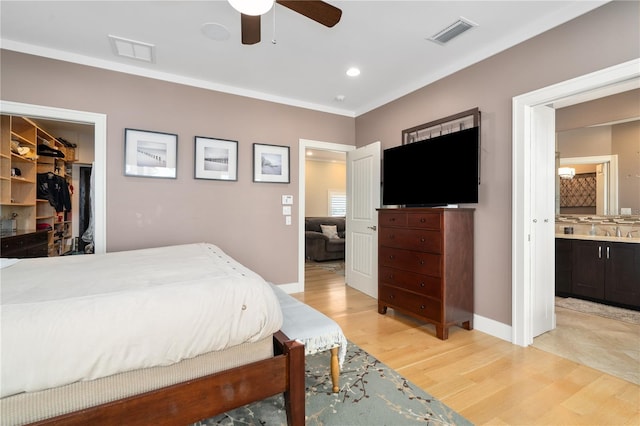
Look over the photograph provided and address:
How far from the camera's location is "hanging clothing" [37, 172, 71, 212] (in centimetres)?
488

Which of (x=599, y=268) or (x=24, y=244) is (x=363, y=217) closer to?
(x=599, y=268)

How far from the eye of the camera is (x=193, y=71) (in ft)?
10.9

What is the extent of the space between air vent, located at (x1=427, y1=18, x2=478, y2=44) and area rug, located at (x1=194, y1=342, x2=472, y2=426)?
2.75 m

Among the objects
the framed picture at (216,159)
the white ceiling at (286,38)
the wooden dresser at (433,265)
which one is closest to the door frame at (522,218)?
the wooden dresser at (433,265)

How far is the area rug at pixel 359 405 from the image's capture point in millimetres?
1660

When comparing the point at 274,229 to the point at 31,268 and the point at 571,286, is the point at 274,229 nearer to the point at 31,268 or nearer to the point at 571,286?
the point at 31,268

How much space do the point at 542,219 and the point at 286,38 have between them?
281 centimetres

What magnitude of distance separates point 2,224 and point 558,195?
7560 millimetres

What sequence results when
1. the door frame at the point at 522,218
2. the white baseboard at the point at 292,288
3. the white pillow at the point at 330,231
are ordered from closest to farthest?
the door frame at the point at 522,218
the white baseboard at the point at 292,288
the white pillow at the point at 330,231

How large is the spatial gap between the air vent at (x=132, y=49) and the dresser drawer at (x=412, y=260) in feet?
10.2

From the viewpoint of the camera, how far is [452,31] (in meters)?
2.56

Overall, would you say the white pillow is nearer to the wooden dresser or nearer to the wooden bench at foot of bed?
the wooden dresser

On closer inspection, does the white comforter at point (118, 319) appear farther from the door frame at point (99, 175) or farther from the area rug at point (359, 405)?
the door frame at point (99, 175)

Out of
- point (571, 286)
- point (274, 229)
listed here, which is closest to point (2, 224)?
point (274, 229)
